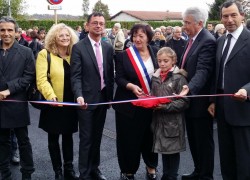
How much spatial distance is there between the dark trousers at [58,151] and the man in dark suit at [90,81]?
1.13ft

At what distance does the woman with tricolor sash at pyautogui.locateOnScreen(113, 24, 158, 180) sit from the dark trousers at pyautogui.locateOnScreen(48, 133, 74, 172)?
0.66 meters

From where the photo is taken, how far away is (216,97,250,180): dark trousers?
3.77m

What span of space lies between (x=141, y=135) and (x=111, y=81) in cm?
79

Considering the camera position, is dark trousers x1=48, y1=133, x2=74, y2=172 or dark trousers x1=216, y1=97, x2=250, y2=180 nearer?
dark trousers x1=216, y1=97, x2=250, y2=180

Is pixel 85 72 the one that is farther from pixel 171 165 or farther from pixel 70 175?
pixel 171 165

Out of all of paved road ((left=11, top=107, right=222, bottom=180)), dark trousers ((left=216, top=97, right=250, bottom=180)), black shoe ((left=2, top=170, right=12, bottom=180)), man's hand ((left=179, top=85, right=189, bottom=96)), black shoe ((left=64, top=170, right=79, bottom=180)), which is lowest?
paved road ((left=11, top=107, right=222, bottom=180))

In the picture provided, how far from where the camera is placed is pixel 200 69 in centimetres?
407

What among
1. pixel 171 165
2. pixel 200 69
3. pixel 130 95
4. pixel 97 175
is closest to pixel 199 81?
pixel 200 69

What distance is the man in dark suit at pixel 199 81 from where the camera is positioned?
4.08m

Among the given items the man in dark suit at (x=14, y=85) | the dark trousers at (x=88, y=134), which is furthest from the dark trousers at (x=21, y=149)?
the dark trousers at (x=88, y=134)

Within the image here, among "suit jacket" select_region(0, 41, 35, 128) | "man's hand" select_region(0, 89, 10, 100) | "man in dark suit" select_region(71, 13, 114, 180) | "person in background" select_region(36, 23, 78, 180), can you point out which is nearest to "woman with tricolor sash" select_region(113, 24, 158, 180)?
"man in dark suit" select_region(71, 13, 114, 180)

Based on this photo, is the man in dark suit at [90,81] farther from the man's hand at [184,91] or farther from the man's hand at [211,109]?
the man's hand at [211,109]

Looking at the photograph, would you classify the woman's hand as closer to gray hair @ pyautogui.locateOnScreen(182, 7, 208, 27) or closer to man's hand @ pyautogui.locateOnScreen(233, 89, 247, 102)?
gray hair @ pyautogui.locateOnScreen(182, 7, 208, 27)

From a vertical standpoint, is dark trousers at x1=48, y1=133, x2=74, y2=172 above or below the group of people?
below
